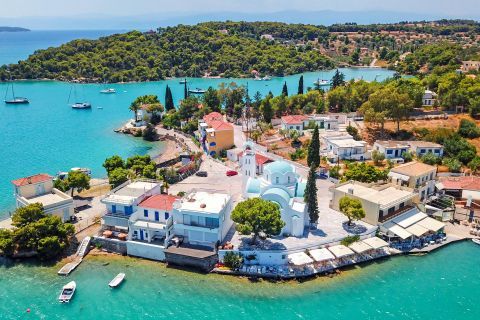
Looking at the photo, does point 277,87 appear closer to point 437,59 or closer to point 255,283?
point 437,59

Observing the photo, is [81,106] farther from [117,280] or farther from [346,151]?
[117,280]

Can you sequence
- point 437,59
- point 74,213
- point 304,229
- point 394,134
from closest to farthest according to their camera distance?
point 304,229 < point 74,213 < point 394,134 < point 437,59

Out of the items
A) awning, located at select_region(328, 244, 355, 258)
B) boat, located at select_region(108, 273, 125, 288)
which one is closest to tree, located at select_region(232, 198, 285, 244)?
awning, located at select_region(328, 244, 355, 258)

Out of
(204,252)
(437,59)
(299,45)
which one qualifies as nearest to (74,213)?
(204,252)

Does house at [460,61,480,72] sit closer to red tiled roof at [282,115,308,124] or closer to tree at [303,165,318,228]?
red tiled roof at [282,115,308,124]

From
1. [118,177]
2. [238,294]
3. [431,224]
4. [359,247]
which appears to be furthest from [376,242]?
[118,177]

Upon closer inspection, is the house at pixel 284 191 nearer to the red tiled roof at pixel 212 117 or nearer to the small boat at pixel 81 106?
the red tiled roof at pixel 212 117
